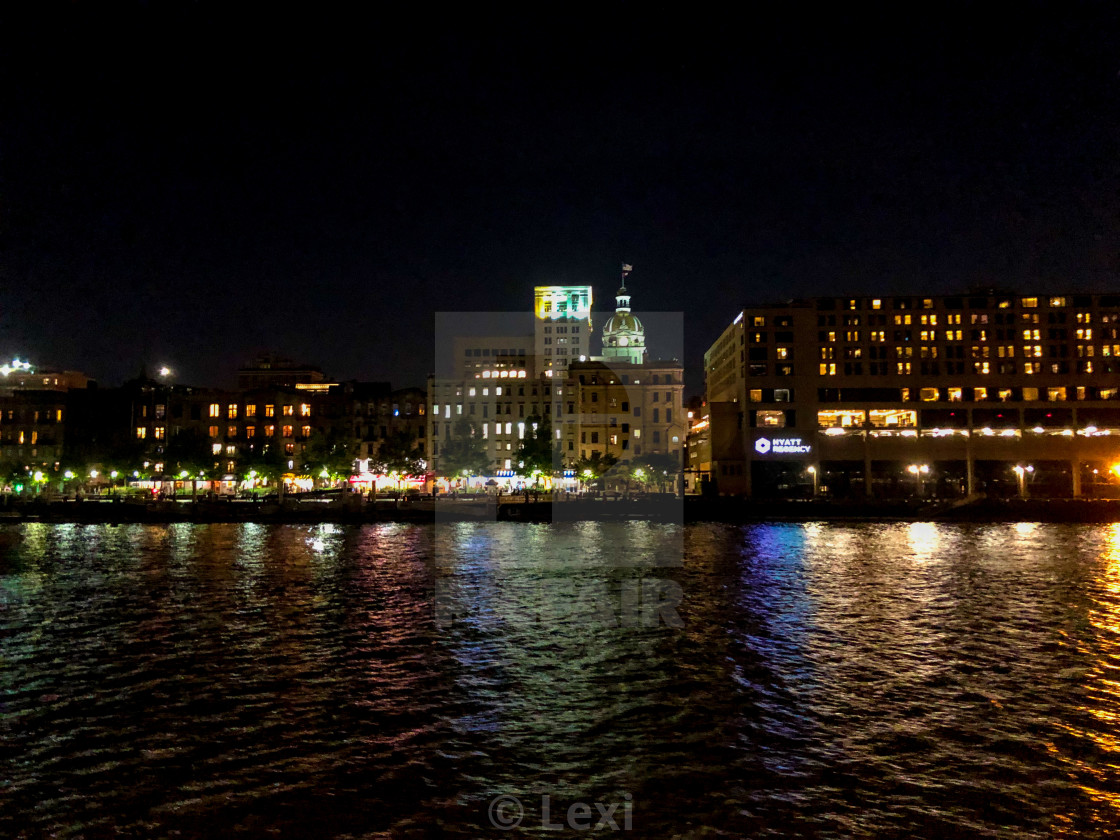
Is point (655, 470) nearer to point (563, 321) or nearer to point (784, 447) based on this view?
point (784, 447)

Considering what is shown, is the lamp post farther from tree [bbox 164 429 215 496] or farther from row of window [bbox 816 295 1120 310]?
tree [bbox 164 429 215 496]

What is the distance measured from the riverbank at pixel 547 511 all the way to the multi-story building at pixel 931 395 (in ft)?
74.6

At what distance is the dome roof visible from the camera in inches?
7608

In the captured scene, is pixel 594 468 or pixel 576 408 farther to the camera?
pixel 576 408

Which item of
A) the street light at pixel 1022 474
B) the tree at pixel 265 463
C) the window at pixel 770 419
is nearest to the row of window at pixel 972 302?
the window at pixel 770 419

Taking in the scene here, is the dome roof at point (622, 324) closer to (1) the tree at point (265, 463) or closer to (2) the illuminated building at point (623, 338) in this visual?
(2) the illuminated building at point (623, 338)

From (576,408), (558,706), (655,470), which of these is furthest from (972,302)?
(558,706)

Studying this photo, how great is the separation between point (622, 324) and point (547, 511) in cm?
12354

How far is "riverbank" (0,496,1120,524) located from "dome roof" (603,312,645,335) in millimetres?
115298

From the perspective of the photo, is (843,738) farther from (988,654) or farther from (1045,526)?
(1045,526)

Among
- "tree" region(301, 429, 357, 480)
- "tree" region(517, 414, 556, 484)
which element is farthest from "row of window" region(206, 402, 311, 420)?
"tree" region(517, 414, 556, 484)

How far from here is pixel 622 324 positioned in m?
194

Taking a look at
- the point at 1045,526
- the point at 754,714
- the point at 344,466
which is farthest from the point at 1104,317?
the point at 754,714

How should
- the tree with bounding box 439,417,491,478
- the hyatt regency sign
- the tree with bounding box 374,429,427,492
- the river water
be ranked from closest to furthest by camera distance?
the river water → the tree with bounding box 374,429,427,492 → the tree with bounding box 439,417,491,478 → the hyatt regency sign
